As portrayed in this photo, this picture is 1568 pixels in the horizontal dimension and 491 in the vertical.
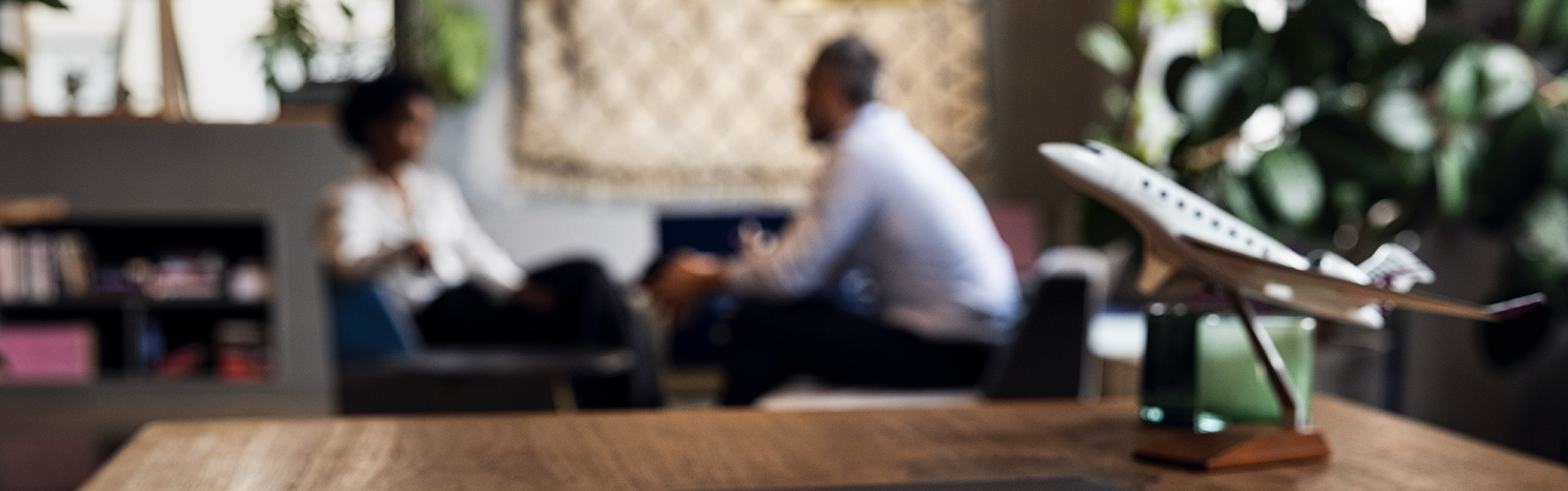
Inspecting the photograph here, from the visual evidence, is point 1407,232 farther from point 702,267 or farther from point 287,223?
point 287,223

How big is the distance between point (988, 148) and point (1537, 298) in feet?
15.1

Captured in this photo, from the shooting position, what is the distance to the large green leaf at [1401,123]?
5.89ft

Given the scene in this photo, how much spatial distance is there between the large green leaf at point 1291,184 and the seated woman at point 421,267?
1.49 meters

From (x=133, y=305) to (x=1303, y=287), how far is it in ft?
15.0

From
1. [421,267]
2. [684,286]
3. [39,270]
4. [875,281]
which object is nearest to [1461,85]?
[875,281]

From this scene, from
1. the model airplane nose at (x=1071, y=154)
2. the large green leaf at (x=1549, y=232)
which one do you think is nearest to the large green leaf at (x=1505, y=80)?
the large green leaf at (x=1549, y=232)

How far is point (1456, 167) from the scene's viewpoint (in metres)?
1.84

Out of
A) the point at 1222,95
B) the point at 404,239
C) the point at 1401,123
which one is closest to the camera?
the point at 1222,95

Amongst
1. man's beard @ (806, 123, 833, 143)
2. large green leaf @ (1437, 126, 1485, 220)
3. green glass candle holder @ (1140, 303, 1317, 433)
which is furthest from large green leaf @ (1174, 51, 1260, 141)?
man's beard @ (806, 123, 833, 143)

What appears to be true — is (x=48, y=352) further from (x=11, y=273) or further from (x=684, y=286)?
(x=684, y=286)

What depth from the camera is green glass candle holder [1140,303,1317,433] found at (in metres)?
0.99

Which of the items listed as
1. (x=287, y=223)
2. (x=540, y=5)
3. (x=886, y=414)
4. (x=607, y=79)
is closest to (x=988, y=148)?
(x=607, y=79)

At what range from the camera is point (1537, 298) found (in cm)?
90

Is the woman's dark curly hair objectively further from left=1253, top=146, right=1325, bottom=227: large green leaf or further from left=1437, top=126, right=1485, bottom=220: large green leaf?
left=1437, top=126, right=1485, bottom=220: large green leaf
